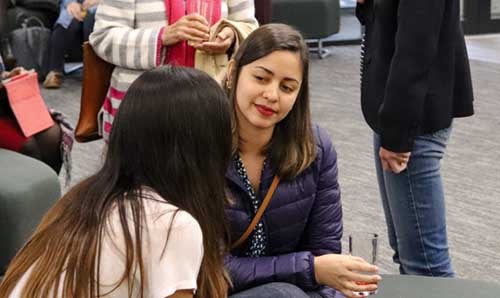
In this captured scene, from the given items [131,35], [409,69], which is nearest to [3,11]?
[131,35]

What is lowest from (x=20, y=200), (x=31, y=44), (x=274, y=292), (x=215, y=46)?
(x=31, y=44)

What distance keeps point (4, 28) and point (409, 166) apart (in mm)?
4754

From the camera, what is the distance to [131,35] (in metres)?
2.56

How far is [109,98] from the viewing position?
2629mm

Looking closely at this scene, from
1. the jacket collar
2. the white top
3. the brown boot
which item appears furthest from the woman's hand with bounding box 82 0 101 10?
the white top

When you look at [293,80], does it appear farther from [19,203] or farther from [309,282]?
[19,203]

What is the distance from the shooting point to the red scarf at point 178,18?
2568 millimetres

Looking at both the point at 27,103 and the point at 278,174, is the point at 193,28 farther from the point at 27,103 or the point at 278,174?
the point at 27,103

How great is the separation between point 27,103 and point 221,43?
3.54ft

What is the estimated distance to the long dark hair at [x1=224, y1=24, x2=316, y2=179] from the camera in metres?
2.13

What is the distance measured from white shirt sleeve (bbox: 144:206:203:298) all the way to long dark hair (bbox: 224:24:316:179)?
60 centimetres

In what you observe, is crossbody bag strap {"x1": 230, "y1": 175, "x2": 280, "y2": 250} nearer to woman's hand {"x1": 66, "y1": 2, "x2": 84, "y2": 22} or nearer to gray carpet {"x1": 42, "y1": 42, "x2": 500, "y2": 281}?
gray carpet {"x1": 42, "y1": 42, "x2": 500, "y2": 281}

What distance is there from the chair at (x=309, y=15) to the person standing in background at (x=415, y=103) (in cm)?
476

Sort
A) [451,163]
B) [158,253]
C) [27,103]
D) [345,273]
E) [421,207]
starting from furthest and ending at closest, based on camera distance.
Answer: [451,163]
[27,103]
[421,207]
[345,273]
[158,253]
